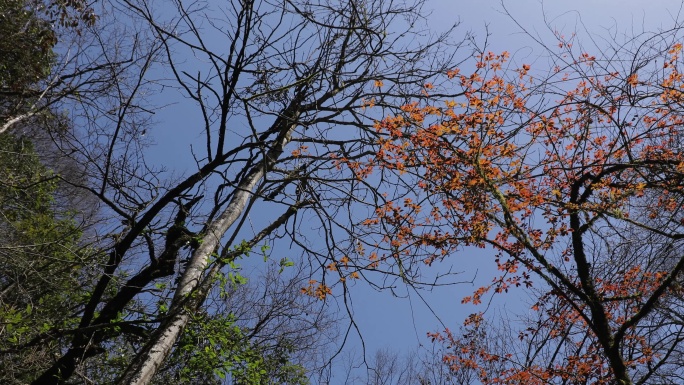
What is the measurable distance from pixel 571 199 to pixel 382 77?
105 inches

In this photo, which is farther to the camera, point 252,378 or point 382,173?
point 382,173

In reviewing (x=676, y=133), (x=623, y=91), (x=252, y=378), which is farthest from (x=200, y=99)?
(x=676, y=133)

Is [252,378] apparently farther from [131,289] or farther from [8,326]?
[8,326]

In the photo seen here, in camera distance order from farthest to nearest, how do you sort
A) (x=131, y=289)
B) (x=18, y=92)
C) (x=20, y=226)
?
1. (x=20, y=226)
2. (x=18, y=92)
3. (x=131, y=289)

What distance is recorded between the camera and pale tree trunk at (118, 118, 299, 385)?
12.6ft

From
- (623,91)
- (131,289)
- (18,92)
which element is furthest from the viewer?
(18,92)

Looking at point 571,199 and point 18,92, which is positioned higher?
point 571,199

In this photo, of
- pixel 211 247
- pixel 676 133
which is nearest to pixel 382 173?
pixel 211 247

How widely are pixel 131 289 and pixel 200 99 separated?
87.9 inches

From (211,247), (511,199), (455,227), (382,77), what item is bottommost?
(211,247)

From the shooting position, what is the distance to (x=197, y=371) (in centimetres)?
566

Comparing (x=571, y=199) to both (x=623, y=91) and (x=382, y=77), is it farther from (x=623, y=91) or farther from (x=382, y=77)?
(x=382, y=77)

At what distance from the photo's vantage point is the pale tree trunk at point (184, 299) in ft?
12.6

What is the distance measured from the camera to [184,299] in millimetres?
4121
